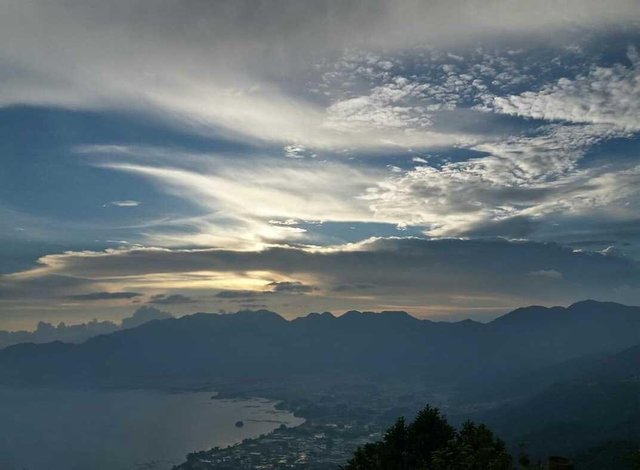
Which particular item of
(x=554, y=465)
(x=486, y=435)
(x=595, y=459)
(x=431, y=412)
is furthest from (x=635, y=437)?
(x=554, y=465)

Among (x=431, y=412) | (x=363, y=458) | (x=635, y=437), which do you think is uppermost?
(x=431, y=412)

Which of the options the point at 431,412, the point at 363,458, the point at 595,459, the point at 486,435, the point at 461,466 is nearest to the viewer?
the point at 461,466

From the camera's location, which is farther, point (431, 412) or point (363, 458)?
point (431, 412)

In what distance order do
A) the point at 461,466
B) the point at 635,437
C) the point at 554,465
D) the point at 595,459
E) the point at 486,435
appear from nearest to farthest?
the point at 554,465 → the point at 461,466 → the point at 486,435 → the point at 595,459 → the point at 635,437

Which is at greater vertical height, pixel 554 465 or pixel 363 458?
pixel 554 465

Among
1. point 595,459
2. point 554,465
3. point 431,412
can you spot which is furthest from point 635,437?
point 554,465

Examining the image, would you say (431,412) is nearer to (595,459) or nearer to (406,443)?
(406,443)

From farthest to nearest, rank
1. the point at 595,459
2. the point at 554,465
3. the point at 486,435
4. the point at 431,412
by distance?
the point at 595,459
the point at 431,412
the point at 486,435
the point at 554,465

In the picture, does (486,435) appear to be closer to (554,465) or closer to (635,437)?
(554,465)

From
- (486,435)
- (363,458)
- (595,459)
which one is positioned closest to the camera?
(486,435)
